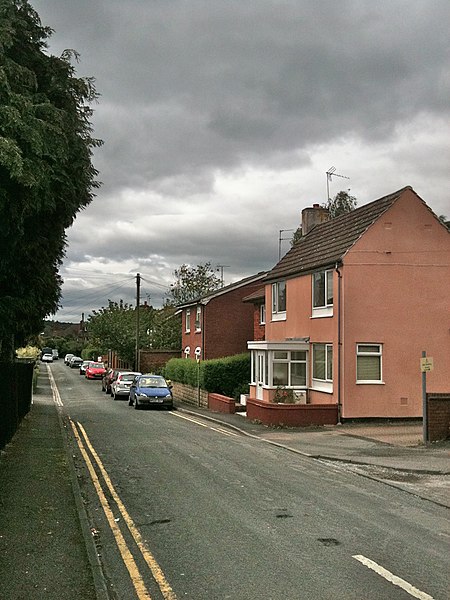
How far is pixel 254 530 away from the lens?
8766 mm

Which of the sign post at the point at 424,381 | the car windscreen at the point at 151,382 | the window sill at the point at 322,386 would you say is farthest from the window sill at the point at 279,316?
the sign post at the point at 424,381

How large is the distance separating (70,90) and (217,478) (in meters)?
8.02

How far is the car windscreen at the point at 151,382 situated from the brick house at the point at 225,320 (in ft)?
25.8

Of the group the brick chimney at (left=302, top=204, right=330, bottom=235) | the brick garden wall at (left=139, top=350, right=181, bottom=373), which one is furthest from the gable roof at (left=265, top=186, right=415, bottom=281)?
the brick garden wall at (left=139, top=350, right=181, bottom=373)

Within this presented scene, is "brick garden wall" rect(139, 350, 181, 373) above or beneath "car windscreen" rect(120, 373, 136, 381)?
above

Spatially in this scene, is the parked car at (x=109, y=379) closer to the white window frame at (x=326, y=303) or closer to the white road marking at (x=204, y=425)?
the white road marking at (x=204, y=425)

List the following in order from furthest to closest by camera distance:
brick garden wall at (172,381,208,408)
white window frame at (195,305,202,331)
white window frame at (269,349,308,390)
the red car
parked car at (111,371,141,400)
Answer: the red car
white window frame at (195,305,202,331)
parked car at (111,371,141,400)
brick garden wall at (172,381,208,408)
white window frame at (269,349,308,390)

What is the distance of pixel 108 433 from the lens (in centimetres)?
2114

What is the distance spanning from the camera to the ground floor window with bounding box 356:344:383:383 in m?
24.6

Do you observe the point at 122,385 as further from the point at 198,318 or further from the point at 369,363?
the point at 369,363

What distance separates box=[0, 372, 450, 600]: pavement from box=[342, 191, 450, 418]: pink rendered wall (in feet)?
4.08

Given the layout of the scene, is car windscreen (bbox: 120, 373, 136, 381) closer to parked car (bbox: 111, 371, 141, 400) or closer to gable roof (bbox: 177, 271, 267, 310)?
parked car (bbox: 111, 371, 141, 400)

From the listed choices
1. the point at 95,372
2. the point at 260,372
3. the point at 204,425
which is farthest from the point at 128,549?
the point at 95,372

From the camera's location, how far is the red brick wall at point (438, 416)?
60.4ft
